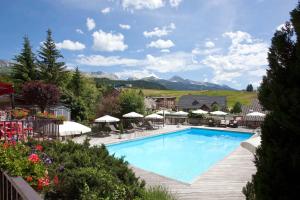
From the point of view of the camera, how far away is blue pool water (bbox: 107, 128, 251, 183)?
1609cm

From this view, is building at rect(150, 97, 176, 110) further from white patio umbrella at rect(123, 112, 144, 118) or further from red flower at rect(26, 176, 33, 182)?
red flower at rect(26, 176, 33, 182)

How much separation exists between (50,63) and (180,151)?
2277cm

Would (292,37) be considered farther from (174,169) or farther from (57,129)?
(174,169)

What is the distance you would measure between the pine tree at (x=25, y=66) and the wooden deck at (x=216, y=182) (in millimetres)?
26351

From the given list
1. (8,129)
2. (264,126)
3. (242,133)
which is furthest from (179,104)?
(264,126)

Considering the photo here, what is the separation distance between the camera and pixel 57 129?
1251 cm

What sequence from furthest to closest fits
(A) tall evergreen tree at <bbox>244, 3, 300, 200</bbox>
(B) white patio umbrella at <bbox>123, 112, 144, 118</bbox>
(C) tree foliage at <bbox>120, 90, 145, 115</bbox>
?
1. (C) tree foliage at <bbox>120, 90, 145, 115</bbox>
2. (B) white patio umbrella at <bbox>123, 112, 144, 118</bbox>
3. (A) tall evergreen tree at <bbox>244, 3, 300, 200</bbox>

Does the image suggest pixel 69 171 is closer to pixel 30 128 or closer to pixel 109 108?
pixel 30 128

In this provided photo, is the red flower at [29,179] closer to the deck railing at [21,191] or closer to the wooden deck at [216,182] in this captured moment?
the deck railing at [21,191]

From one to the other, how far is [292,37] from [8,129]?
8312 mm

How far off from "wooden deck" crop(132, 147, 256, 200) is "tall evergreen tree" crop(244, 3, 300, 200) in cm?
570

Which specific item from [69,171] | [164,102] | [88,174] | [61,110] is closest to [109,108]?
[61,110]

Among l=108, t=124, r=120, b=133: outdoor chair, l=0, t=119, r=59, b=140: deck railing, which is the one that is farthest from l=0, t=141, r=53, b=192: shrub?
l=108, t=124, r=120, b=133: outdoor chair

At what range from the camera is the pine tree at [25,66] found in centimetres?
3416
